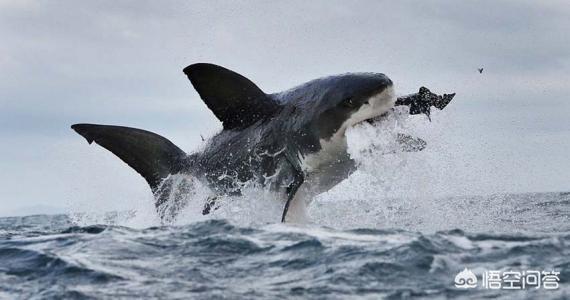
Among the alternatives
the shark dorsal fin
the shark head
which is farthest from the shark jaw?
the shark dorsal fin

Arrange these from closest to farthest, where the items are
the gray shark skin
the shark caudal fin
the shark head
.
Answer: the shark head → the gray shark skin → the shark caudal fin

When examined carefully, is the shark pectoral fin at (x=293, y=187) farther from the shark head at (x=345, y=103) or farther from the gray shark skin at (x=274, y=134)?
the shark head at (x=345, y=103)

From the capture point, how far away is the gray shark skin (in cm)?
1099

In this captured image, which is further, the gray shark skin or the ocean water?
the gray shark skin

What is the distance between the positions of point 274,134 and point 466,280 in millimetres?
5091

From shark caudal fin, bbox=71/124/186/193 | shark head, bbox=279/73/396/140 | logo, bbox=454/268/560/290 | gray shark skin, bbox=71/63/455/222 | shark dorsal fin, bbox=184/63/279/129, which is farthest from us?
shark caudal fin, bbox=71/124/186/193

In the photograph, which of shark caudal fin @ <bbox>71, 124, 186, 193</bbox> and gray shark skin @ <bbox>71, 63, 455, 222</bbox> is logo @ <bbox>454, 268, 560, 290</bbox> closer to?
gray shark skin @ <bbox>71, 63, 455, 222</bbox>

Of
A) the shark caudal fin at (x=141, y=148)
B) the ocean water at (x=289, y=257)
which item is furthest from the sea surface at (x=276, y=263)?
the shark caudal fin at (x=141, y=148)

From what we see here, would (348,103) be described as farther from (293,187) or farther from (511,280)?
(511,280)

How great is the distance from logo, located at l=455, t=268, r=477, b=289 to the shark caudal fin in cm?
691

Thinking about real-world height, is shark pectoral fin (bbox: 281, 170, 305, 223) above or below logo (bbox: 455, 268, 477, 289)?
above

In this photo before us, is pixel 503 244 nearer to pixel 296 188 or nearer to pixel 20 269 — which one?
pixel 296 188

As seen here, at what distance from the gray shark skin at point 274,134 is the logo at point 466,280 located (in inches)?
157

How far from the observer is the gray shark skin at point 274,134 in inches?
433
